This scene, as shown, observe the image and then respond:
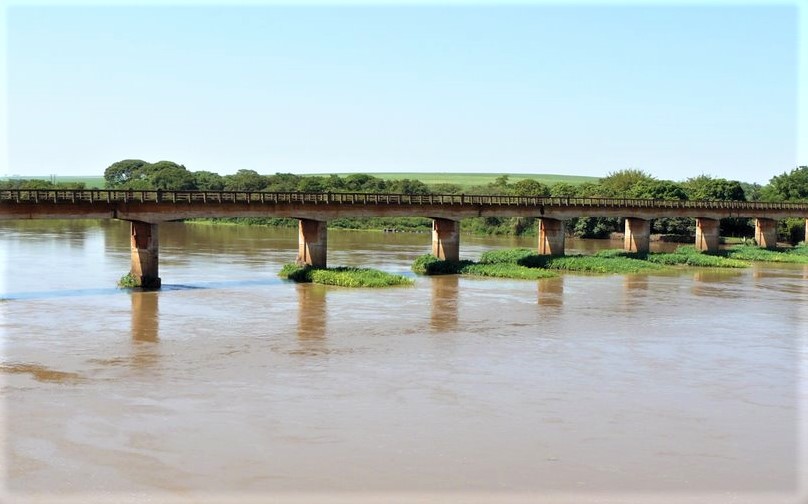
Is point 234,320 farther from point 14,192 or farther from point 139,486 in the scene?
point 139,486

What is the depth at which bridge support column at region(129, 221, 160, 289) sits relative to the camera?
4919 centimetres

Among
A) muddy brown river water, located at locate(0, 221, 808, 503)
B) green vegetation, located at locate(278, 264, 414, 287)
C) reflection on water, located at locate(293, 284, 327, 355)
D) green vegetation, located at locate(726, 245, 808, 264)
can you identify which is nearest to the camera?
muddy brown river water, located at locate(0, 221, 808, 503)

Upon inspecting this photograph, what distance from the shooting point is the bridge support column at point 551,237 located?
7256 centimetres

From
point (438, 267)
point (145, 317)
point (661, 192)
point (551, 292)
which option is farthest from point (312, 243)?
point (661, 192)

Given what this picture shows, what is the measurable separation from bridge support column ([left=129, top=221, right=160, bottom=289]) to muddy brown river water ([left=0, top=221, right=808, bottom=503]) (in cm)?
121

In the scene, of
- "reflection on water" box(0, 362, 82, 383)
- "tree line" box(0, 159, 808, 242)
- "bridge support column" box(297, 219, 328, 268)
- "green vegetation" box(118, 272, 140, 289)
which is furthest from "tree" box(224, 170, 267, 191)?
"reflection on water" box(0, 362, 82, 383)

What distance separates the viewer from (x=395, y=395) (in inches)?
1038

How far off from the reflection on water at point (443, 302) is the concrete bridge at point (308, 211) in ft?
22.3

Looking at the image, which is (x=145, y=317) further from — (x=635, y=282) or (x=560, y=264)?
(x=560, y=264)

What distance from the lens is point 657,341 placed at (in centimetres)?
3641

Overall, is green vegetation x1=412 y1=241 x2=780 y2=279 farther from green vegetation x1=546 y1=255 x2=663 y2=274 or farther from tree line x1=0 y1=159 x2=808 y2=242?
tree line x1=0 y1=159 x2=808 y2=242

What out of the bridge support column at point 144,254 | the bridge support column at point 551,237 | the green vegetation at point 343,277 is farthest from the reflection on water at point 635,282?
the bridge support column at point 144,254

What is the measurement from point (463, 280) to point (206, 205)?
16.7 m

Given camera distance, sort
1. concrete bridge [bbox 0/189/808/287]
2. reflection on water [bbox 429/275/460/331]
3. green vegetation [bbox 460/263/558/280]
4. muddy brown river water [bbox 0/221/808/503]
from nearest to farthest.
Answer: muddy brown river water [bbox 0/221/808/503], reflection on water [bbox 429/275/460/331], concrete bridge [bbox 0/189/808/287], green vegetation [bbox 460/263/558/280]
